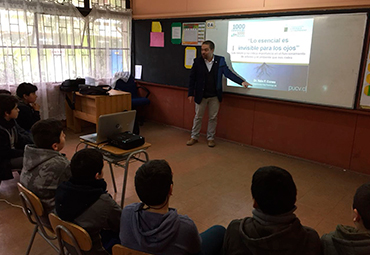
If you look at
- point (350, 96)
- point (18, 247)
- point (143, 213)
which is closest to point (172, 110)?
point (350, 96)

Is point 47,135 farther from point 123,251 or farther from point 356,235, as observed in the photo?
point 356,235

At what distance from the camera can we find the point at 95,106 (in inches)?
179

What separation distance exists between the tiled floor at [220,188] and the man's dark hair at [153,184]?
1.32 meters

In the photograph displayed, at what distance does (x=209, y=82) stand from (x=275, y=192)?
3.49 m

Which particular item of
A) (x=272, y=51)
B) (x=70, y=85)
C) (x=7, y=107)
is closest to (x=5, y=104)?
(x=7, y=107)

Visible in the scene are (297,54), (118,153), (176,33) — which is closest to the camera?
(118,153)

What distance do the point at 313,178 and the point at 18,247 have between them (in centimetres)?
302

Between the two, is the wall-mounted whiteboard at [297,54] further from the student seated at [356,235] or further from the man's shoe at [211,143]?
the student seated at [356,235]

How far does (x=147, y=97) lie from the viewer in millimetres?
5941

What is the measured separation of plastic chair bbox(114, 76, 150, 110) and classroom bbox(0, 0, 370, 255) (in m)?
0.14

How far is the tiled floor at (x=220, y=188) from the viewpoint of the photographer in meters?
2.62

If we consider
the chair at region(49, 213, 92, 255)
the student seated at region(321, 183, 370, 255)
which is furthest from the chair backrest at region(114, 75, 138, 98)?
the student seated at region(321, 183, 370, 255)

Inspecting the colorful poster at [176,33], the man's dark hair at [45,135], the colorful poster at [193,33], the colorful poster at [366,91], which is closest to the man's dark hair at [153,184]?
the man's dark hair at [45,135]

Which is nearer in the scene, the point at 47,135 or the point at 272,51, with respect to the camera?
the point at 47,135
